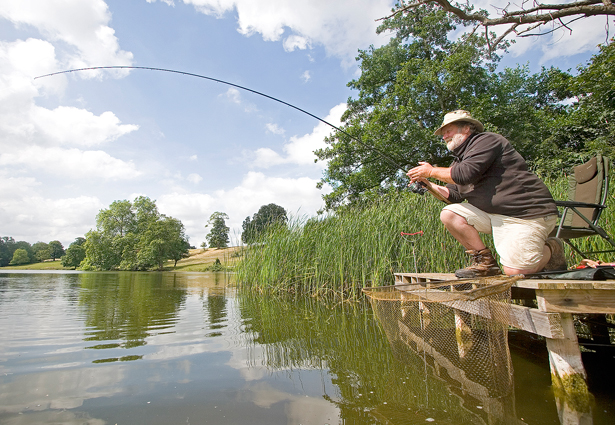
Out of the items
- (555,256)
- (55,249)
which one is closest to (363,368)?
(555,256)

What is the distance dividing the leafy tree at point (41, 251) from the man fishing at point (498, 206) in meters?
79.6

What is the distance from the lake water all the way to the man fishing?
2.53 ft

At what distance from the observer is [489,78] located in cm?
1647

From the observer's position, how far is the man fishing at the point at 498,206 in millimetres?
2266

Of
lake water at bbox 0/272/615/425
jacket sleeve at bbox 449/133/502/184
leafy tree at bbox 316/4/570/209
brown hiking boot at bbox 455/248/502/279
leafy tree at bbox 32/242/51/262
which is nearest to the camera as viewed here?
lake water at bbox 0/272/615/425

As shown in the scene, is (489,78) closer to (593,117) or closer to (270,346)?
(593,117)

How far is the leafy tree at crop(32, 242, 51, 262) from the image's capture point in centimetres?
6394

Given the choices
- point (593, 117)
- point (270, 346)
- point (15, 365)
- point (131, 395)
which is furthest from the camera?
point (593, 117)

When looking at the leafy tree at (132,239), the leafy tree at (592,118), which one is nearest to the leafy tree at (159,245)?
the leafy tree at (132,239)

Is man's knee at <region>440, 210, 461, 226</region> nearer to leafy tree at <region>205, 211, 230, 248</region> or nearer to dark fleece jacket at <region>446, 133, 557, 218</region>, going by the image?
dark fleece jacket at <region>446, 133, 557, 218</region>

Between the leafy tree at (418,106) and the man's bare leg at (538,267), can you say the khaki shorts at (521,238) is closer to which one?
the man's bare leg at (538,267)

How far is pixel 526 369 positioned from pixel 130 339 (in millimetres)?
3167

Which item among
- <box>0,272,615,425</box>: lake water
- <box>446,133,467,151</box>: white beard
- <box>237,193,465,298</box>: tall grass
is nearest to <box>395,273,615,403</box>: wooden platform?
<box>0,272,615,425</box>: lake water

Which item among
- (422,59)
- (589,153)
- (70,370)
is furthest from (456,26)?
(70,370)
